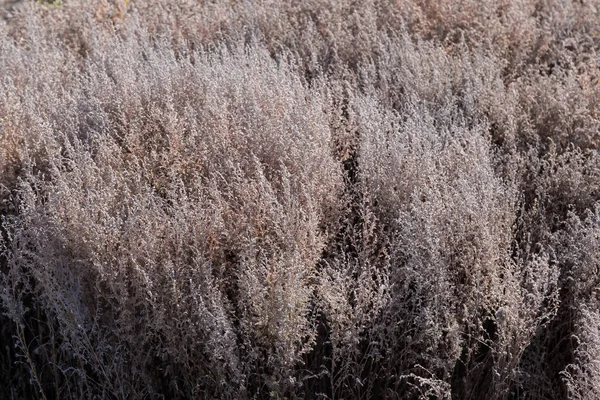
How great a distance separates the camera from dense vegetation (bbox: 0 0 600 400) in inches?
104

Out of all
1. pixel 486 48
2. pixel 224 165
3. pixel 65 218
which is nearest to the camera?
pixel 65 218

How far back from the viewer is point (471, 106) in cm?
395

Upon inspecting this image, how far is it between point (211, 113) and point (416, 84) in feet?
4.17

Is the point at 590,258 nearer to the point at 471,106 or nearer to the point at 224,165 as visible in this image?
the point at 471,106

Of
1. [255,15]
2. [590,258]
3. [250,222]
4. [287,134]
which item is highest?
[255,15]

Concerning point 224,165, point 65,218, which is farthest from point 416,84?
point 65,218

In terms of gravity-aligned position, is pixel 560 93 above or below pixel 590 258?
above

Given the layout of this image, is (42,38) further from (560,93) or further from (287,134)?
(560,93)

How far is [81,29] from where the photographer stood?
5387 millimetres

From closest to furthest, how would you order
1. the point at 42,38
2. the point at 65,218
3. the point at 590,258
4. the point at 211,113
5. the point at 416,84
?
1. the point at 590,258
2. the point at 65,218
3. the point at 211,113
4. the point at 416,84
5. the point at 42,38

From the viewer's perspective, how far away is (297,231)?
286 cm

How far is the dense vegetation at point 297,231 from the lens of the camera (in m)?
2.64

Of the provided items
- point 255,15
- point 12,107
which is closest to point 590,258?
point 12,107

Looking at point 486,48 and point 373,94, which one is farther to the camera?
point 486,48
